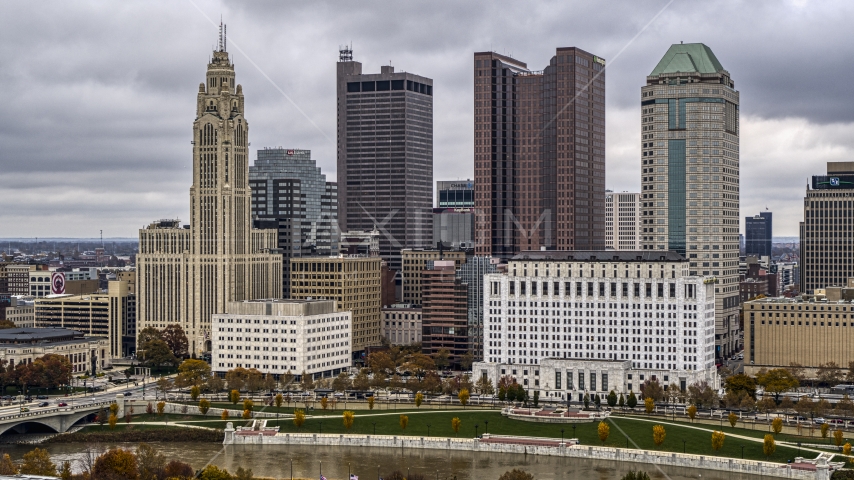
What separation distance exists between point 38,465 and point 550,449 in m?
60.9

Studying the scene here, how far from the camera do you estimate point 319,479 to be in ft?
508

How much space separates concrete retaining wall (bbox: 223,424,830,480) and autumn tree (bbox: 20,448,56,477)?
1372 inches

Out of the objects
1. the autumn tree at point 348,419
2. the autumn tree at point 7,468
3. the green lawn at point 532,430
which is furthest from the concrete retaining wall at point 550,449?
the autumn tree at point 7,468

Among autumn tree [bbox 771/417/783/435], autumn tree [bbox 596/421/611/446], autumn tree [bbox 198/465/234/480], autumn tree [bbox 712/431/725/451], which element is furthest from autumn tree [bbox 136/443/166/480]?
autumn tree [bbox 771/417/783/435]

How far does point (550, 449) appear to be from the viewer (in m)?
171

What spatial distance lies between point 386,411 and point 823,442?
194 feet

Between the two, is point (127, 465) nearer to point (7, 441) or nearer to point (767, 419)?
point (7, 441)

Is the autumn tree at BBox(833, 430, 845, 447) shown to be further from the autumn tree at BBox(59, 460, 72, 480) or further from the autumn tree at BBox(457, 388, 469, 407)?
the autumn tree at BBox(59, 460, 72, 480)

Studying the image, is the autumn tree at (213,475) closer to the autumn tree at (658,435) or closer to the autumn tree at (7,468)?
the autumn tree at (7,468)

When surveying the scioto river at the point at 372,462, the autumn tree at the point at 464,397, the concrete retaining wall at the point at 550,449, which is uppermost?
the autumn tree at the point at 464,397

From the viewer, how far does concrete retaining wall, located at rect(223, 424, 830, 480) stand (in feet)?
521

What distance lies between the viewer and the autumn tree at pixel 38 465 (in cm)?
14271

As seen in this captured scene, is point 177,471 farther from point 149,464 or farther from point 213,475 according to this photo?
point 213,475

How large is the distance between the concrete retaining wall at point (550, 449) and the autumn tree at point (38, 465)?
34.9 meters
